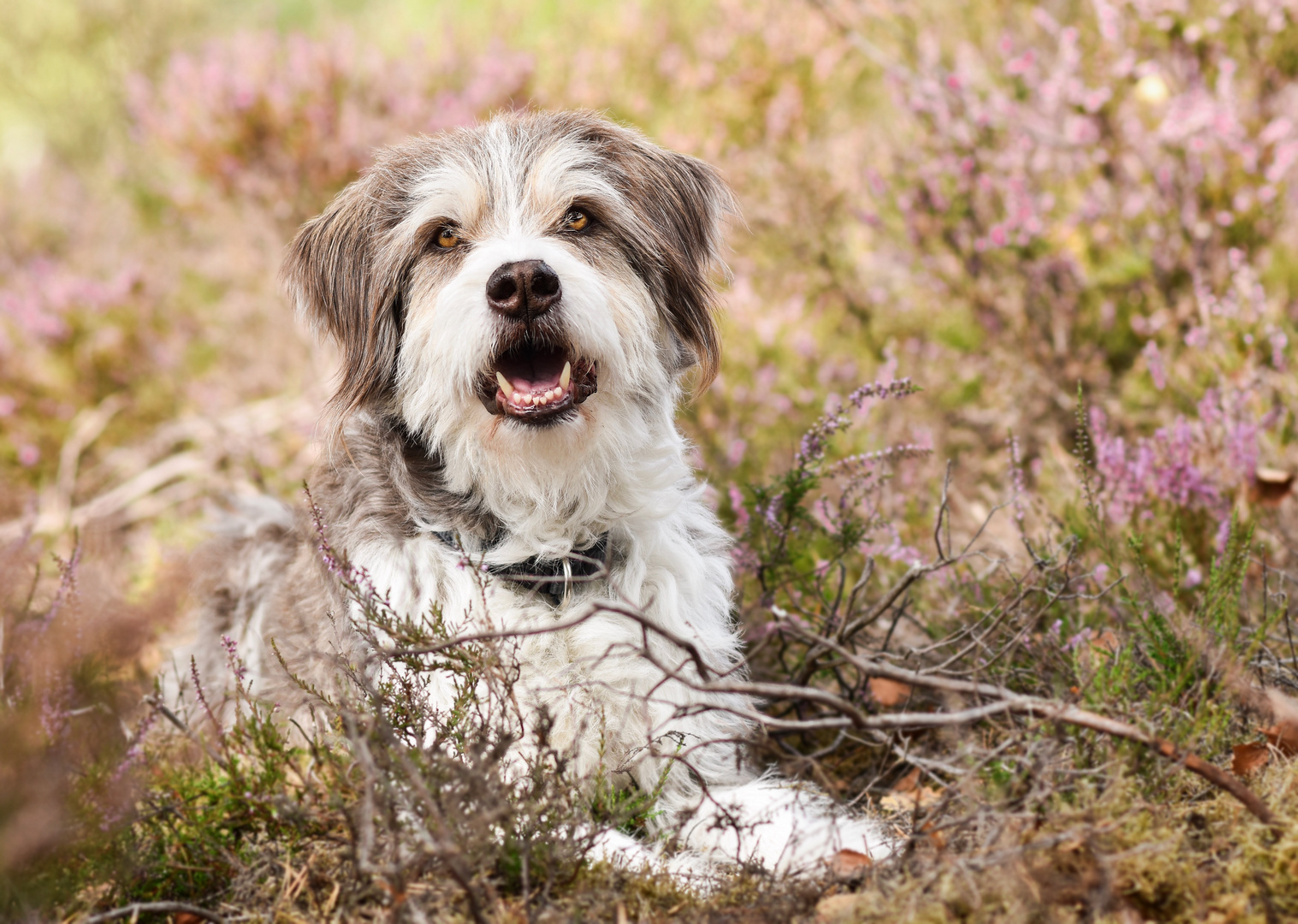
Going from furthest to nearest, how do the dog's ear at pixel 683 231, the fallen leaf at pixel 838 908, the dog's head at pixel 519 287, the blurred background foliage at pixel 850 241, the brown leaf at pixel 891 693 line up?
1. the blurred background foliage at pixel 850 241
2. the brown leaf at pixel 891 693
3. the dog's ear at pixel 683 231
4. the dog's head at pixel 519 287
5. the fallen leaf at pixel 838 908

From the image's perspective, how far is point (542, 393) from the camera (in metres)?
2.62

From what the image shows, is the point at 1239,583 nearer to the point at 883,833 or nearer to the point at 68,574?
the point at 883,833

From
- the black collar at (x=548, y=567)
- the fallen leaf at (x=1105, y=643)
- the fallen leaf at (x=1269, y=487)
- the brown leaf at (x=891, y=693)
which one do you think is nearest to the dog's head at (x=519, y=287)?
the black collar at (x=548, y=567)

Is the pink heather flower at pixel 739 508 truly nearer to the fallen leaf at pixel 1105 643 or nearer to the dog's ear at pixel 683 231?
the dog's ear at pixel 683 231

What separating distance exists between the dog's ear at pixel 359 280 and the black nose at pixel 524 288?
48 centimetres

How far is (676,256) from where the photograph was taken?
9.85 feet

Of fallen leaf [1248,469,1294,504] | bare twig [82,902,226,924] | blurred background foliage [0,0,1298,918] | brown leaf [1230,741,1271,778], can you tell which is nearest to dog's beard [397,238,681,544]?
blurred background foliage [0,0,1298,918]

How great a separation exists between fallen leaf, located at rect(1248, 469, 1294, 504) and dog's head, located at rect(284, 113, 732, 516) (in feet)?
6.72

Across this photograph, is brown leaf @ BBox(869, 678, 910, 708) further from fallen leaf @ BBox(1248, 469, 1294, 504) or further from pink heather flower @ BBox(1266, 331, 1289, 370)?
pink heather flower @ BBox(1266, 331, 1289, 370)

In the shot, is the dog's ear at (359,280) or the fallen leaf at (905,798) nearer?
the fallen leaf at (905,798)

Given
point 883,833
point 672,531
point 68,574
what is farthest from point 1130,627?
point 68,574

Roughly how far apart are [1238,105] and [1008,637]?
11.6ft

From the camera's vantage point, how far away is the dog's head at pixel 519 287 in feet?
8.45

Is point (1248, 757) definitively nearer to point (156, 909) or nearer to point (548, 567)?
point (548, 567)
